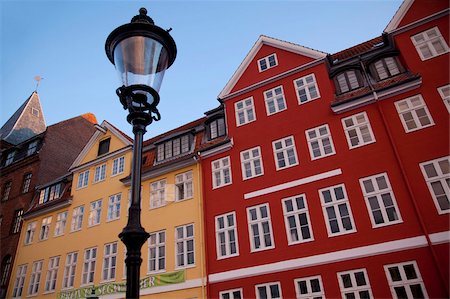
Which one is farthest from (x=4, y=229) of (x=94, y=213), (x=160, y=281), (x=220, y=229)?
(x=220, y=229)

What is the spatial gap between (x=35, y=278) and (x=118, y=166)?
10202mm

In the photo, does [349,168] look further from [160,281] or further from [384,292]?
[160,281]

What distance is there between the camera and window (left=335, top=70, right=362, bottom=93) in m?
18.6

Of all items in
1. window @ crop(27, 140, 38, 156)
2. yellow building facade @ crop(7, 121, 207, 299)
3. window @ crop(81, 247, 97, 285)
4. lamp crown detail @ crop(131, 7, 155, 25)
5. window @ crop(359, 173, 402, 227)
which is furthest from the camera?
→ window @ crop(27, 140, 38, 156)

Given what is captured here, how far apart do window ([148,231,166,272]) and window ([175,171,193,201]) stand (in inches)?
95.6

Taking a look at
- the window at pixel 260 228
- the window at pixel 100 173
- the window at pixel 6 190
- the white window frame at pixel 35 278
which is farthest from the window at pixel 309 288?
the window at pixel 6 190

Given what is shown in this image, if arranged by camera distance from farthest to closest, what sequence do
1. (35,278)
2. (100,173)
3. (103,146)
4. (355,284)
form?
(103,146), (100,173), (35,278), (355,284)

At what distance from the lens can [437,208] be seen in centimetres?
1392

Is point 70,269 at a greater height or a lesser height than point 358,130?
lesser

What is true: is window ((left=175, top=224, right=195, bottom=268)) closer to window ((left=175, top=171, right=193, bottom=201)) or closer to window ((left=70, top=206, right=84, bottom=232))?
window ((left=175, top=171, right=193, bottom=201))

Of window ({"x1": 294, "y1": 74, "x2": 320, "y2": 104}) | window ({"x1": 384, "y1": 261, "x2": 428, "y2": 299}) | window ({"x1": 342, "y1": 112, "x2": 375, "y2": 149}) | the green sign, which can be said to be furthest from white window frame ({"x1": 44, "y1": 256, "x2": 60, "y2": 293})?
window ({"x1": 342, "y1": 112, "x2": 375, "y2": 149})

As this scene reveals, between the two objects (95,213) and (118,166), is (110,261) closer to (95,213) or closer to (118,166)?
(95,213)

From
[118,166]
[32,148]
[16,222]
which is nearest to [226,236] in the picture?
[118,166]

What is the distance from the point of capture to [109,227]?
23094mm
